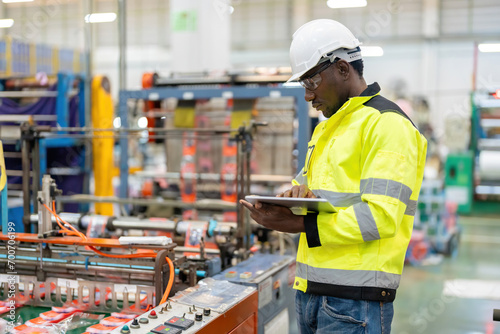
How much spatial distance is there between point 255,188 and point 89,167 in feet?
7.74

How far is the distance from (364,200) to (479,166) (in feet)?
36.7

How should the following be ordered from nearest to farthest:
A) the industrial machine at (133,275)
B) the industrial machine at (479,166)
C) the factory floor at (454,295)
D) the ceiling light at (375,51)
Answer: the industrial machine at (133,275), the factory floor at (454,295), the industrial machine at (479,166), the ceiling light at (375,51)

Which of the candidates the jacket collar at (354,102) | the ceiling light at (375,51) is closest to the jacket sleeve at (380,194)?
the jacket collar at (354,102)

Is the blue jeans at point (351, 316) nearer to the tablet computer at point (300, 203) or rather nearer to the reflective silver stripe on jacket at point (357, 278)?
the reflective silver stripe on jacket at point (357, 278)

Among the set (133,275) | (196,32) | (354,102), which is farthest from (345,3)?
(354,102)

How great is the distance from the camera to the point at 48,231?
2.81 metres

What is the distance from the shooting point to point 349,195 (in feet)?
6.17

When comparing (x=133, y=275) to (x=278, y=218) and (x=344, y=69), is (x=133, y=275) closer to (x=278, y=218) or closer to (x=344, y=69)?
(x=278, y=218)

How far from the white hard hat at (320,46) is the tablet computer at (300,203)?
20.6 inches

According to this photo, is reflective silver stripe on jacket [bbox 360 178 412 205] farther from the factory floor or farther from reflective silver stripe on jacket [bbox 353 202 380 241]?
the factory floor

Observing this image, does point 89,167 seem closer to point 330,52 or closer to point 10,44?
point 10,44

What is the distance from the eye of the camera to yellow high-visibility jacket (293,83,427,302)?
1761 millimetres

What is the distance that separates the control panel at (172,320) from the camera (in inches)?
79.2

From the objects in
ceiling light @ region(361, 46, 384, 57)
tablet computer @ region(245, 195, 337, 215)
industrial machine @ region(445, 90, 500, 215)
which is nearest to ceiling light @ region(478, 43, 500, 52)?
ceiling light @ region(361, 46, 384, 57)
